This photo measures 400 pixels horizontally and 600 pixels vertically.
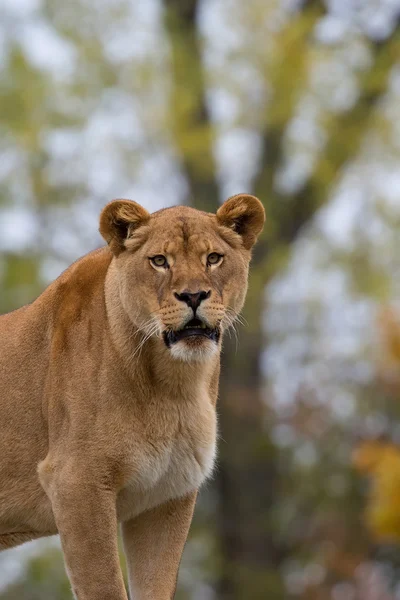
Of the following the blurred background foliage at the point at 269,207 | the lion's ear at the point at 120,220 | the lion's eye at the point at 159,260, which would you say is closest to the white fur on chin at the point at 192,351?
the lion's eye at the point at 159,260

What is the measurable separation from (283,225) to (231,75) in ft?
7.95

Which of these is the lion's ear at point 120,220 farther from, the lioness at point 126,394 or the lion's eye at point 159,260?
the lion's eye at point 159,260

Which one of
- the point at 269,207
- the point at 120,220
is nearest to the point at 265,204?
the point at 269,207

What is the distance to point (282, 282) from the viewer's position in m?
19.8

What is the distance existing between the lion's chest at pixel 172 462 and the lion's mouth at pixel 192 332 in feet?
1.32

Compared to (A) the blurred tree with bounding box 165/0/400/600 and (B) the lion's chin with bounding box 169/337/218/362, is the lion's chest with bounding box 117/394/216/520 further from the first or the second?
(A) the blurred tree with bounding box 165/0/400/600

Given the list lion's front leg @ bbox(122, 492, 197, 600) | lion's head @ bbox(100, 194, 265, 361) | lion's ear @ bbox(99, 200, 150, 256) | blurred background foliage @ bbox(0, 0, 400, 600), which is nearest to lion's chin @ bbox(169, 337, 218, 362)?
lion's head @ bbox(100, 194, 265, 361)

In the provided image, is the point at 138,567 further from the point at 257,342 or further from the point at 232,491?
the point at 232,491

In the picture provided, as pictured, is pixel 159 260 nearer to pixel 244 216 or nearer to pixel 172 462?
pixel 244 216

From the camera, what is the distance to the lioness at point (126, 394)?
15.8 feet

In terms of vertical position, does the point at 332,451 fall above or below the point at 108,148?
below

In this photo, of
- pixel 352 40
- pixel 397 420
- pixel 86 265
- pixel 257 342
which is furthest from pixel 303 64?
pixel 86 265

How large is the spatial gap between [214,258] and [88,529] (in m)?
1.11

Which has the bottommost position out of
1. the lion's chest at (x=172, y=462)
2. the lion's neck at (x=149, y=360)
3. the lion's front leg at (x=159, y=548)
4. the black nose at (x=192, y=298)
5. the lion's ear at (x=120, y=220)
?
the lion's front leg at (x=159, y=548)
